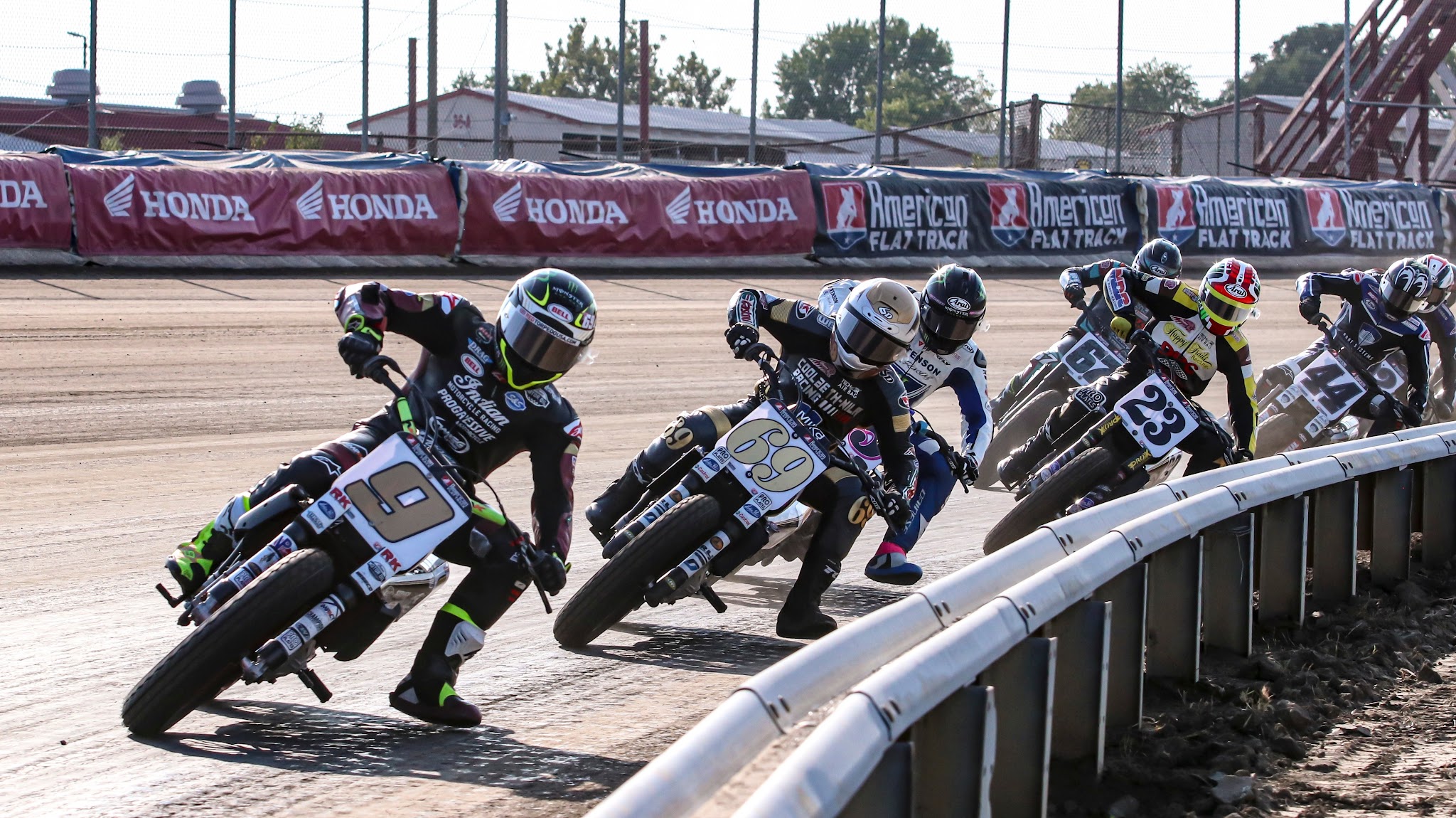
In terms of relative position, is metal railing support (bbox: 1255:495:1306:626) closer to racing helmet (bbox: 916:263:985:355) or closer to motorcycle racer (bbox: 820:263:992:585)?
motorcycle racer (bbox: 820:263:992:585)

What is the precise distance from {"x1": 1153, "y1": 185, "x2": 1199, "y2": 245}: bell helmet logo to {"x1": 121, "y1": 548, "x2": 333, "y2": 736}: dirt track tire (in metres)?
24.5

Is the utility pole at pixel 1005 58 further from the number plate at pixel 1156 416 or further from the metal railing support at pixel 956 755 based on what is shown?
the metal railing support at pixel 956 755

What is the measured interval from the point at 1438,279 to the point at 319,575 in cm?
1043

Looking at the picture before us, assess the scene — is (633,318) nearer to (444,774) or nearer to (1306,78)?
(444,774)

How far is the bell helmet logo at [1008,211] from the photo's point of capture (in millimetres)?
25922

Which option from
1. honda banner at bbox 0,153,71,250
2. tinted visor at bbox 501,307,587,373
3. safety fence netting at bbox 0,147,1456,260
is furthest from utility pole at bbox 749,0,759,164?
tinted visor at bbox 501,307,587,373

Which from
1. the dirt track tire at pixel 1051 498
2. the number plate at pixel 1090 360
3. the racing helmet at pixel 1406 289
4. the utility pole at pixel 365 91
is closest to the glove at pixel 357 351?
the dirt track tire at pixel 1051 498

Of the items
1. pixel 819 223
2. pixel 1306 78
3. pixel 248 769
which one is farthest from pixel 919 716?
pixel 1306 78

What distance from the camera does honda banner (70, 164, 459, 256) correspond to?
57.6 ft

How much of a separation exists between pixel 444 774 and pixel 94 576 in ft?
10.7

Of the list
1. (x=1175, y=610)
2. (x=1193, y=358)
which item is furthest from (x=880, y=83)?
(x=1175, y=610)

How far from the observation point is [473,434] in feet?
19.5

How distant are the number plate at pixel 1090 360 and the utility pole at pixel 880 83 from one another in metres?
14.3

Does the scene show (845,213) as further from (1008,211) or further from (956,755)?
(956,755)
